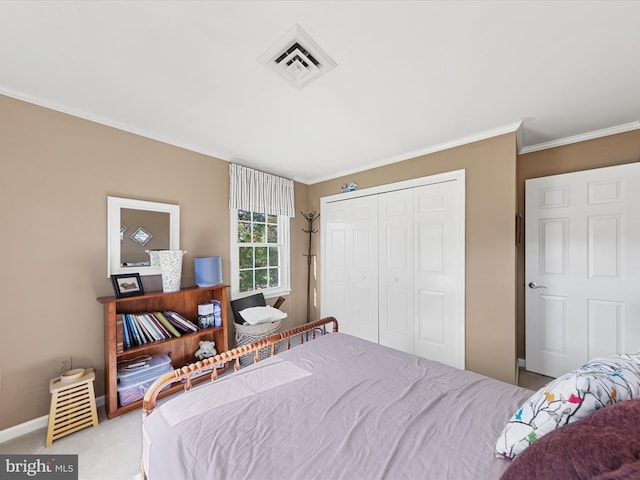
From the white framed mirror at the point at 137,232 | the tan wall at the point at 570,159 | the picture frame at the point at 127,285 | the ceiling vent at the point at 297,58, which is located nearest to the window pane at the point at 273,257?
the white framed mirror at the point at 137,232

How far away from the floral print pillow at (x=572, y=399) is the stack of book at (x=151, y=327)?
2.46m

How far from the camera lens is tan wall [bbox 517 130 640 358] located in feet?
7.66

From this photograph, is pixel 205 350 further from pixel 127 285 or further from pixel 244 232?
pixel 244 232

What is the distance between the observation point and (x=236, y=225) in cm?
313

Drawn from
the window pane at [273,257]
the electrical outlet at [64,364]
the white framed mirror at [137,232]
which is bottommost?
the electrical outlet at [64,364]

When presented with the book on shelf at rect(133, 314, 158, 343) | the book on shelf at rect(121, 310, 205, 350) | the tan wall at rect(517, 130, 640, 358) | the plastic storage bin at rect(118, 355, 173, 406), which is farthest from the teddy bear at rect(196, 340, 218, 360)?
the tan wall at rect(517, 130, 640, 358)

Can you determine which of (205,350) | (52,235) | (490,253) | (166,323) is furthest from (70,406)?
(490,253)

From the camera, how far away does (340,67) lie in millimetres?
1550

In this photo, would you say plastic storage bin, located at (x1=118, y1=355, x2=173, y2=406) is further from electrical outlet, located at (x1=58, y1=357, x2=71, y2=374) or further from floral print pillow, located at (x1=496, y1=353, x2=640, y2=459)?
floral print pillow, located at (x1=496, y1=353, x2=640, y2=459)

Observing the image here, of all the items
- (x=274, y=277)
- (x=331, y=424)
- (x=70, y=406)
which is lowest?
(x=70, y=406)

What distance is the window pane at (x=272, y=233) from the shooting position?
3.61 metres

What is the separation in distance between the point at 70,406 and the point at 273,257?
2358mm

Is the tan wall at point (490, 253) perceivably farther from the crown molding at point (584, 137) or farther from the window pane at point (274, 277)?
the window pane at point (274, 277)

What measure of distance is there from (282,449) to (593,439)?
93 centimetres
